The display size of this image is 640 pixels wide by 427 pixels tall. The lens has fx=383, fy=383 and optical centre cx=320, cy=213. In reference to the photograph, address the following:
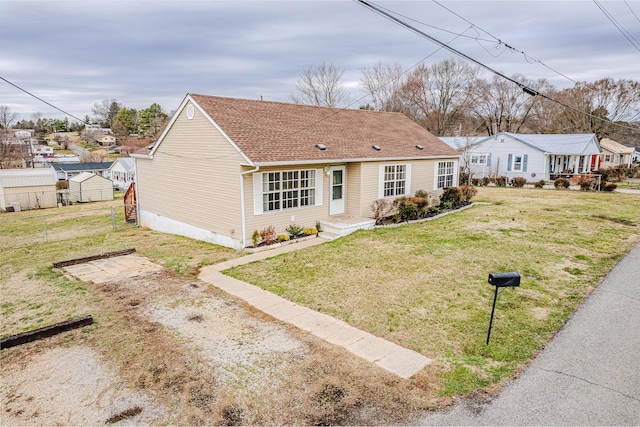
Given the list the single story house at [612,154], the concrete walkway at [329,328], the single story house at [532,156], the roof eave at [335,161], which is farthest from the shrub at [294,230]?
the single story house at [612,154]

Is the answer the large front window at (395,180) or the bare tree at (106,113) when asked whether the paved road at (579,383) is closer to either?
the large front window at (395,180)

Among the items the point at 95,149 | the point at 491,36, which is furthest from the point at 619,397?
the point at 95,149

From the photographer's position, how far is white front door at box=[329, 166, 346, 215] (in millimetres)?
15250

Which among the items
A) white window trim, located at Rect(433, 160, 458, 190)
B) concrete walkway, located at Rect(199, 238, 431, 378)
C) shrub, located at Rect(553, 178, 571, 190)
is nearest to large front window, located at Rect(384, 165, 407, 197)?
white window trim, located at Rect(433, 160, 458, 190)

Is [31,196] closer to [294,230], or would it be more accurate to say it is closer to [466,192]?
[294,230]

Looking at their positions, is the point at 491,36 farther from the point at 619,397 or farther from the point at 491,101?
the point at 491,101

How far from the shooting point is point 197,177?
14.5m

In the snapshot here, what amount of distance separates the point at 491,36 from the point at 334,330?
916 cm

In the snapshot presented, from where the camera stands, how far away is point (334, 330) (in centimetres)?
687

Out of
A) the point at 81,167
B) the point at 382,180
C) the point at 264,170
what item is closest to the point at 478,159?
the point at 382,180

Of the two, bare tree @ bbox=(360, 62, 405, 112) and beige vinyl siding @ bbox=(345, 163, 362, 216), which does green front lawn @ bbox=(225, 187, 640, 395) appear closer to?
beige vinyl siding @ bbox=(345, 163, 362, 216)

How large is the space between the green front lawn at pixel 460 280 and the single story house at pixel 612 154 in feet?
124

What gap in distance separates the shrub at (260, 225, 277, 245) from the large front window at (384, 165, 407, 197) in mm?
6127

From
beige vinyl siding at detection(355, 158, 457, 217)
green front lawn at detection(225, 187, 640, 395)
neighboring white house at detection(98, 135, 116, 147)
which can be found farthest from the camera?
neighboring white house at detection(98, 135, 116, 147)
